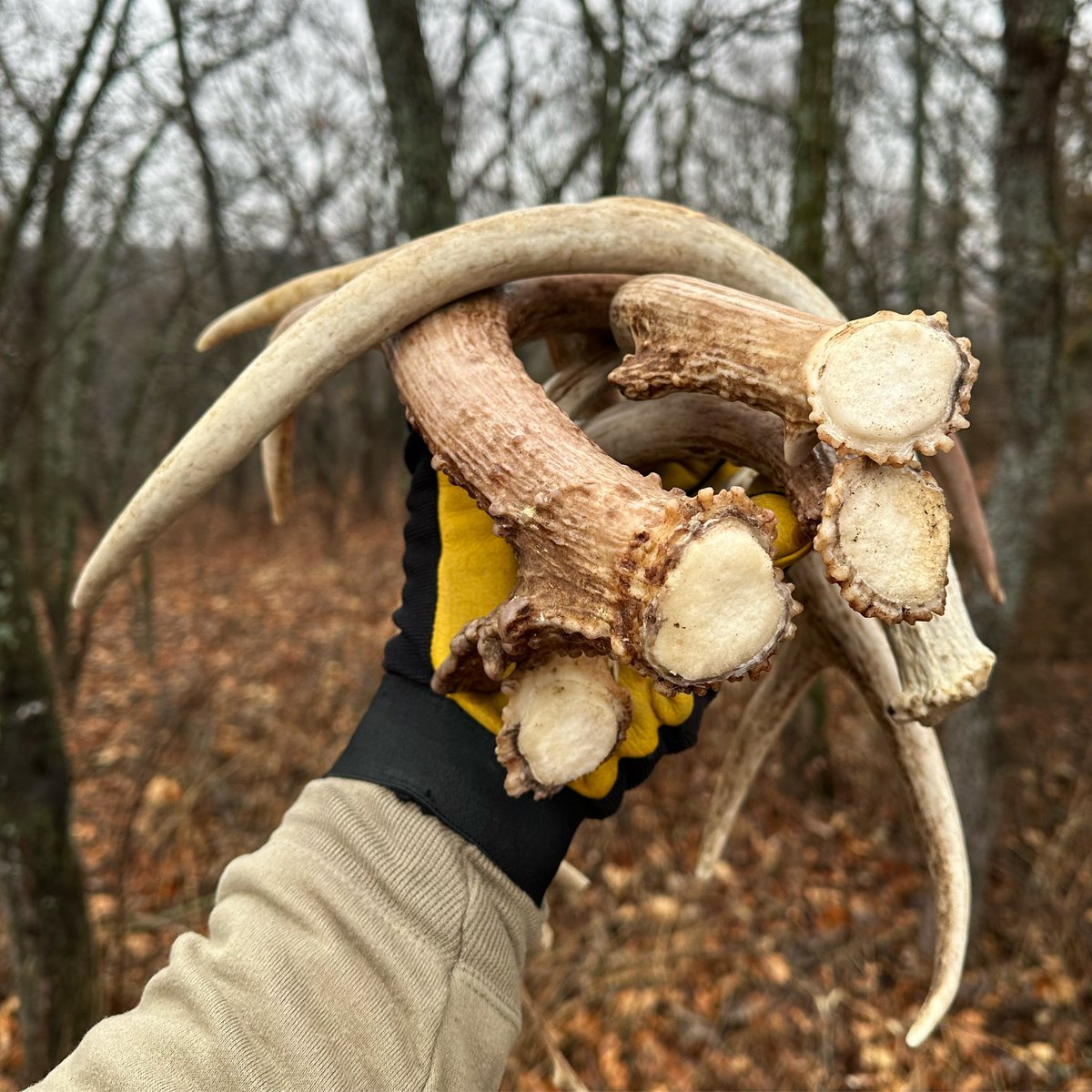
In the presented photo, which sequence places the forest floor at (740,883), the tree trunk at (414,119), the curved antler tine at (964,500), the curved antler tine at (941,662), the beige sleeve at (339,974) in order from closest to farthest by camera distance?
the beige sleeve at (339,974) < the curved antler tine at (941,662) < the curved antler tine at (964,500) < the tree trunk at (414,119) < the forest floor at (740,883)

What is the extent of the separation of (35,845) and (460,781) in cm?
183

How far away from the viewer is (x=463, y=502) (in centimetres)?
149

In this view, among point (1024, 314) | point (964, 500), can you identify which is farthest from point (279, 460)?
point (1024, 314)

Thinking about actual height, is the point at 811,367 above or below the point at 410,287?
below

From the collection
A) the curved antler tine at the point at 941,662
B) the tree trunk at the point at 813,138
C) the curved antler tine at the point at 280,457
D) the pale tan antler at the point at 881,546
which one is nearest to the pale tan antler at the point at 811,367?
the pale tan antler at the point at 881,546

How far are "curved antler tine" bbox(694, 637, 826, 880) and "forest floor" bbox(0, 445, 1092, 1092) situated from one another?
1326mm

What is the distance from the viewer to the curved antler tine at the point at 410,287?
1278 millimetres

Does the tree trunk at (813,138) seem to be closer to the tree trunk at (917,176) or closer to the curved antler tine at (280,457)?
the tree trunk at (917,176)

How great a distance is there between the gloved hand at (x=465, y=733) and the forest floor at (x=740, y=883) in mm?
1615

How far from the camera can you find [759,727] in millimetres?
1739

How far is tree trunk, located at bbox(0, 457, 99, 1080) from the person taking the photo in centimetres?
235

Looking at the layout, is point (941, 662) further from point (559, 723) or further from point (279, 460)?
point (279, 460)

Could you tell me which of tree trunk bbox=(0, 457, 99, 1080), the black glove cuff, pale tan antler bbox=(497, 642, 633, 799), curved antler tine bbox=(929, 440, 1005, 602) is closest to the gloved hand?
the black glove cuff

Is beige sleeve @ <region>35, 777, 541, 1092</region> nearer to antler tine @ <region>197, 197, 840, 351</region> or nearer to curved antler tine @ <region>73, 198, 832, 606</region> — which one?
curved antler tine @ <region>73, 198, 832, 606</region>
